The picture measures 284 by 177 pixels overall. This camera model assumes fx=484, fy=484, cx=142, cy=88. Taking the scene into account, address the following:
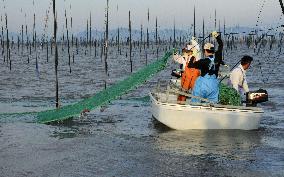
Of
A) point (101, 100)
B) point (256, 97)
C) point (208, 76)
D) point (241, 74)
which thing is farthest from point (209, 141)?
point (101, 100)

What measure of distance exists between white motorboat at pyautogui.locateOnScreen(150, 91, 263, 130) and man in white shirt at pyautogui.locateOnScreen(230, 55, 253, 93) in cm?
91

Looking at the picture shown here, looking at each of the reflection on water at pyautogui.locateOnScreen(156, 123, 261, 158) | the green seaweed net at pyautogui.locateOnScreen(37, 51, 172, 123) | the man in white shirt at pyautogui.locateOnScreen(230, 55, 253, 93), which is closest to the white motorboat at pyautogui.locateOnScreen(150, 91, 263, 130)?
the reflection on water at pyautogui.locateOnScreen(156, 123, 261, 158)

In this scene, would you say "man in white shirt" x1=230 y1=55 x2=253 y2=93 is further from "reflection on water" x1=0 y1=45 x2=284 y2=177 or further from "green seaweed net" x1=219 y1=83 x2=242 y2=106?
"reflection on water" x1=0 y1=45 x2=284 y2=177

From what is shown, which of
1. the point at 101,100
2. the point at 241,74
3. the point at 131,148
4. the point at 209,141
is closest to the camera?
the point at 131,148

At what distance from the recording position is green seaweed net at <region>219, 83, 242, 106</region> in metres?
13.8

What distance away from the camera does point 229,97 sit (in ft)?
45.5

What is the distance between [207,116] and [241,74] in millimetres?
1679

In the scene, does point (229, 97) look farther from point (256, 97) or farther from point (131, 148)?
point (131, 148)

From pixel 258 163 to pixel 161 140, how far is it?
10.7ft

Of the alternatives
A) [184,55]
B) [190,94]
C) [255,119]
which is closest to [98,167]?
[190,94]

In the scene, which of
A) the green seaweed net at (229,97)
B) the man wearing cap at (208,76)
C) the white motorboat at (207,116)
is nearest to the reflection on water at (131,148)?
the white motorboat at (207,116)

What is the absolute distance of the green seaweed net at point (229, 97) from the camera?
13.8 meters

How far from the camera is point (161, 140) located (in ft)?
42.4

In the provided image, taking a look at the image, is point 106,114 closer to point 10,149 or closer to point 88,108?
point 88,108
